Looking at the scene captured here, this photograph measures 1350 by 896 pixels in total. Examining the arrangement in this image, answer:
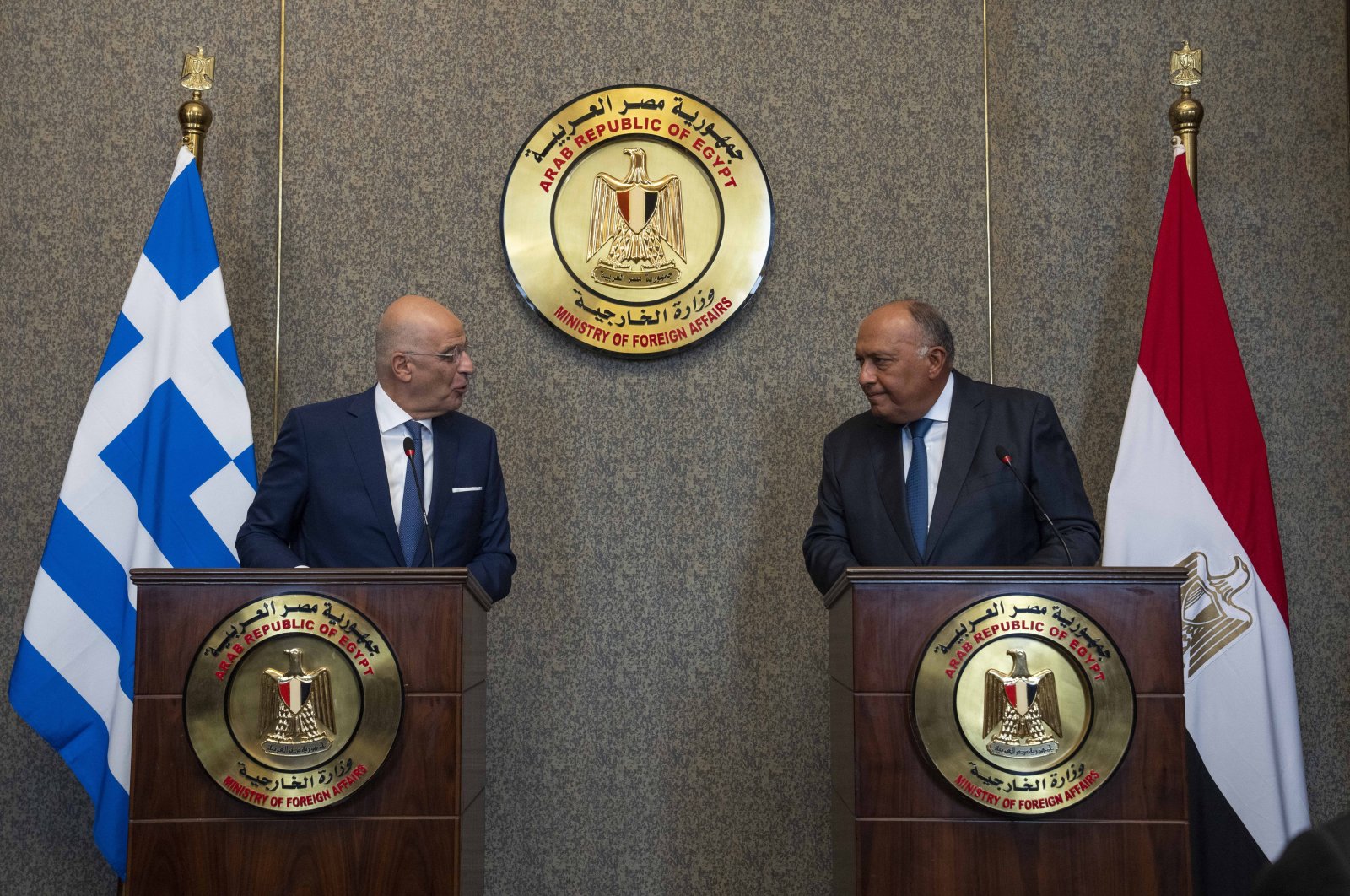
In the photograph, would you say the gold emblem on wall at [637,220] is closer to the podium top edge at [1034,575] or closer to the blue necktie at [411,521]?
the blue necktie at [411,521]

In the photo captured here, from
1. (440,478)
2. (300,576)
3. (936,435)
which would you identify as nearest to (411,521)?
(440,478)

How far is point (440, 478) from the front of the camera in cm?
308

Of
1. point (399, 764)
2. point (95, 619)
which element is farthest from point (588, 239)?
point (399, 764)

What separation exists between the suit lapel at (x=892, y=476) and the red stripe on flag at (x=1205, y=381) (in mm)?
904

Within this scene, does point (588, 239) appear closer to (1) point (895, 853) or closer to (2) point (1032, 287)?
(2) point (1032, 287)

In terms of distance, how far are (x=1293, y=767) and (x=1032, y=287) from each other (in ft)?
4.94

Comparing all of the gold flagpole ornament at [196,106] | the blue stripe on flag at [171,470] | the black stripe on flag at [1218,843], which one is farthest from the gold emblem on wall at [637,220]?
the black stripe on flag at [1218,843]

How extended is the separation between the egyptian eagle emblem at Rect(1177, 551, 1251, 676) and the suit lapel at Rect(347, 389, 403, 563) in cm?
199

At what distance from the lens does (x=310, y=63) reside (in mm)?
4027

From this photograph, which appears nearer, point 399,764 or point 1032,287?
point 399,764

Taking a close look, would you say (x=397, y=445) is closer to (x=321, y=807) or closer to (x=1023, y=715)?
(x=321, y=807)

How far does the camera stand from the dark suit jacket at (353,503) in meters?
3.02

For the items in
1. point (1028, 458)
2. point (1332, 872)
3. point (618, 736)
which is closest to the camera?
point (1332, 872)

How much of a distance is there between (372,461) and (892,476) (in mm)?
1207
